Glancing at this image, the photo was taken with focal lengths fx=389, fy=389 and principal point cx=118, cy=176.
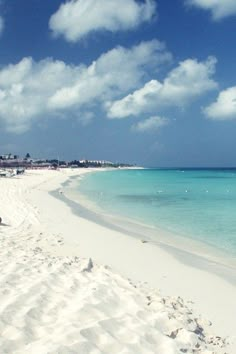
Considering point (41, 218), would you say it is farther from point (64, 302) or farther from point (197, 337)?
point (197, 337)

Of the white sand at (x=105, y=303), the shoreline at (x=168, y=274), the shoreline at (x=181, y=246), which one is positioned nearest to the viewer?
the white sand at (x=105, y=303)

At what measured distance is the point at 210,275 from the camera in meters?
8.99

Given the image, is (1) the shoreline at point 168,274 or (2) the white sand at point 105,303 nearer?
(2) the white sand at point 105,303

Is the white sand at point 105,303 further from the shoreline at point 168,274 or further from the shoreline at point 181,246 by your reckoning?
the shoreline at point 181,246

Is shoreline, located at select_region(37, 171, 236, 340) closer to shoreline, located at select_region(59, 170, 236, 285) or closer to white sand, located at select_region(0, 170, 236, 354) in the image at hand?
white sand, located at select_region(0, 170, 236, 354)

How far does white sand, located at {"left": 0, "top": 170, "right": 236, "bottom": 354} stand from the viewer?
4551 millimetres

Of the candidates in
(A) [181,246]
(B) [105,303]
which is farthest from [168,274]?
(A) [181,246]

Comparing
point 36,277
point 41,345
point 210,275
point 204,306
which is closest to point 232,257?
point 210,275

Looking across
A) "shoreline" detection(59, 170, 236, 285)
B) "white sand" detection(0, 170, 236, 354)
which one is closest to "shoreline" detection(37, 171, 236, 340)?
"white sand" detection(0, 170, 236, 354)

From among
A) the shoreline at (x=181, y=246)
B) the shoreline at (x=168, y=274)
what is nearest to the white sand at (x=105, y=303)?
the shoreline at (x=168, y=274)

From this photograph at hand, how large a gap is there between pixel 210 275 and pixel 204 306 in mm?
2367

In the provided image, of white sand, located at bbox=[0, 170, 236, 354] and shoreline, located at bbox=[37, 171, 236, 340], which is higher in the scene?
white sand, located at bbox=[0, 170, 236, 354]

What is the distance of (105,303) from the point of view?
19.5 ft

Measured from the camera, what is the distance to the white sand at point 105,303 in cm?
455
